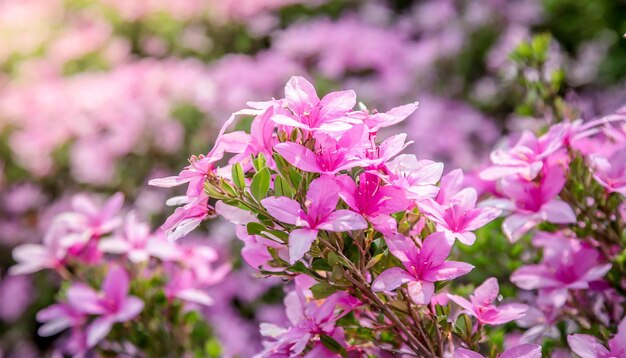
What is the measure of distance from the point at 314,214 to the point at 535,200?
0.52 m

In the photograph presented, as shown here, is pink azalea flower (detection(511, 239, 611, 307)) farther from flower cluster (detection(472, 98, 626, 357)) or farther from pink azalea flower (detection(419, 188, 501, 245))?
pink azalea flower (detection(419, 188, 501, 245))

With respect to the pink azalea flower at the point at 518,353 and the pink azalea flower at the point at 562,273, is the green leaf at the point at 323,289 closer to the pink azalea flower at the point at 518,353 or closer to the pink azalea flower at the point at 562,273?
the pink azalea flower at the point at 518,353

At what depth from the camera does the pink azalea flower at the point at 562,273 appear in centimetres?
128

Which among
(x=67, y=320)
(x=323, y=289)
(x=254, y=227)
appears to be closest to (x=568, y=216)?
(x=323, y=289)

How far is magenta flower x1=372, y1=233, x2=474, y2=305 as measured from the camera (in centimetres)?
99

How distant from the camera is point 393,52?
3.61 meters

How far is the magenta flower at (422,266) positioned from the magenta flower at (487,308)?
0.07 m

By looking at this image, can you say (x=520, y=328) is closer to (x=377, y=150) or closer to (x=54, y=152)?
(x=377, y=150)

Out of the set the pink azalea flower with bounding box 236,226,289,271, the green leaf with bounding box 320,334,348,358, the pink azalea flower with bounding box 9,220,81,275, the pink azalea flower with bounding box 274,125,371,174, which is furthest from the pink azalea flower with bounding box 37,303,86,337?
the pink azalea flower with bounding box 274,125,371,174

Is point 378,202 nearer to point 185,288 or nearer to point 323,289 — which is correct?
point 323,289

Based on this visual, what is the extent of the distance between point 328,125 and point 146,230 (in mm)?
863

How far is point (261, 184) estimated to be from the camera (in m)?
0.97

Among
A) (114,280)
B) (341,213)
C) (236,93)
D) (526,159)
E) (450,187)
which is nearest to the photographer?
(341,213)

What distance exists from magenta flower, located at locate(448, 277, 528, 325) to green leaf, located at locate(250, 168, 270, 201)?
0.34 metres
